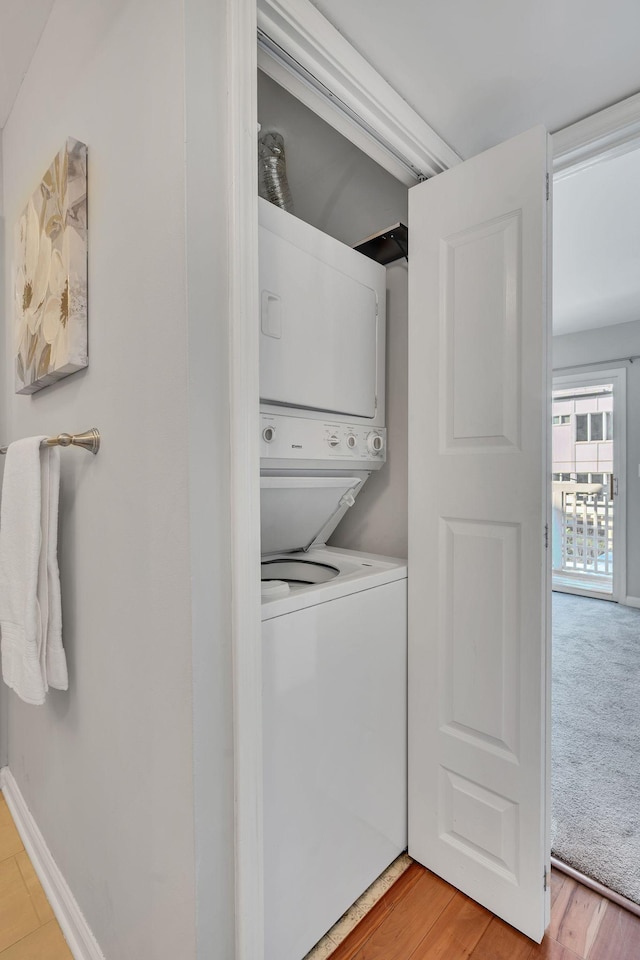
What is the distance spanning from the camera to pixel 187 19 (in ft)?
2.72

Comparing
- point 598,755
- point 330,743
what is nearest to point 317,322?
point 330,743

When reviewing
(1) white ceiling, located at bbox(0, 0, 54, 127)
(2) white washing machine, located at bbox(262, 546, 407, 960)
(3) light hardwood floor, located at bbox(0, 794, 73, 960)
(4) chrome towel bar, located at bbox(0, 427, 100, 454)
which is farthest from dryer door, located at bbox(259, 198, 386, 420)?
(3) light hardwood floor, located at bbox(0, 794, 73, 960)

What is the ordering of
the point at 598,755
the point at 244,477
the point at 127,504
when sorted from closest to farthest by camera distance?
the point at 244,477
the point at 127,504
the point at 598,755

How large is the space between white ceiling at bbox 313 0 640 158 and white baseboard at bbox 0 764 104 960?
2293 millimetres

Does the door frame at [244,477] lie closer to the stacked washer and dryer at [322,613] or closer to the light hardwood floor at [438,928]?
the stacked washer and dryer at [322,613]

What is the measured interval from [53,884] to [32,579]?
95 centimetres

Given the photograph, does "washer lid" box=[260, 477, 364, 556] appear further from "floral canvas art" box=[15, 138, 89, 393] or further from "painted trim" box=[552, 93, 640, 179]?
"painted trim" box=[552, 93, 640, 179]

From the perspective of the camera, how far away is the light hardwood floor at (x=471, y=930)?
1.22 meters

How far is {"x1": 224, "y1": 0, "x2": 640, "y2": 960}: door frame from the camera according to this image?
89 centimetres

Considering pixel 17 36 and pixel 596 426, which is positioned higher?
pixel 17 36

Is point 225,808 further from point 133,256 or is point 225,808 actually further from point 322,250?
point 322,250

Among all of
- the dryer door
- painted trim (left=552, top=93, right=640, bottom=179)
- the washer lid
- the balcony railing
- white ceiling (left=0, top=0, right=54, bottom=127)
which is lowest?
the balcony railing

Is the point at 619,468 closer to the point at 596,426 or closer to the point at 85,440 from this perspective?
the point at 596,426

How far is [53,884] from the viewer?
137 centimetres
